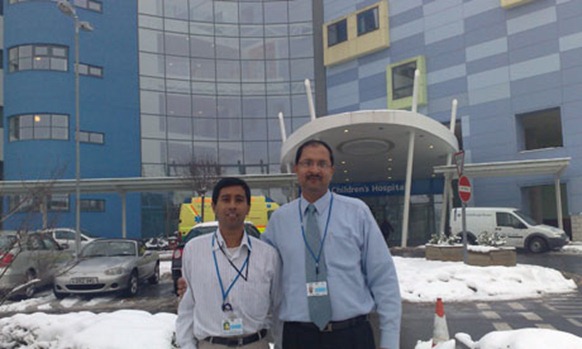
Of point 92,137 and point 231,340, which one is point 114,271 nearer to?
point 231,340

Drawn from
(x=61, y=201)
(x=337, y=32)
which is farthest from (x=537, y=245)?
(x=61, y=201)

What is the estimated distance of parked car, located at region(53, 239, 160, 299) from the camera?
11383mm

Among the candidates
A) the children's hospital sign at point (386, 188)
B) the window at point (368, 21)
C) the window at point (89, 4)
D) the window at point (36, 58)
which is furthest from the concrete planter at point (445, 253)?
the window at point (89, 4)

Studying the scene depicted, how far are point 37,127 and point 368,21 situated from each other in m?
22.7

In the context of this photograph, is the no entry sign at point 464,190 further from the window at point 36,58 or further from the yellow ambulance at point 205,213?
the window at point 36,58

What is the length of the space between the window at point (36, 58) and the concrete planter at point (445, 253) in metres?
27.9

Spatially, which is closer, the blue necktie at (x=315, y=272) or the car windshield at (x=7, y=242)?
the blue necktie at (x=315, y=272)

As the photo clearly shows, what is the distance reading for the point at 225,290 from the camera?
2783mm

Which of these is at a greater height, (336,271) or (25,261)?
(336,271)

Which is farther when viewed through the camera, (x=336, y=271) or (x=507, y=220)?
(x=507, y=220)

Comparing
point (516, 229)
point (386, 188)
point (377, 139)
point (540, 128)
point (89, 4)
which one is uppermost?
point (89, 4)

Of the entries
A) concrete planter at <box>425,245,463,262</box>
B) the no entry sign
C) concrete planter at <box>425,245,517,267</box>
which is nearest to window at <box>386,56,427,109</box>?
concrete planter at <box>425,245,463,262</box>

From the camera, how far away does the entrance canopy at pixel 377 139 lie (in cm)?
1939

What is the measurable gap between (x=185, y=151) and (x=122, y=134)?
4628 millimetres
